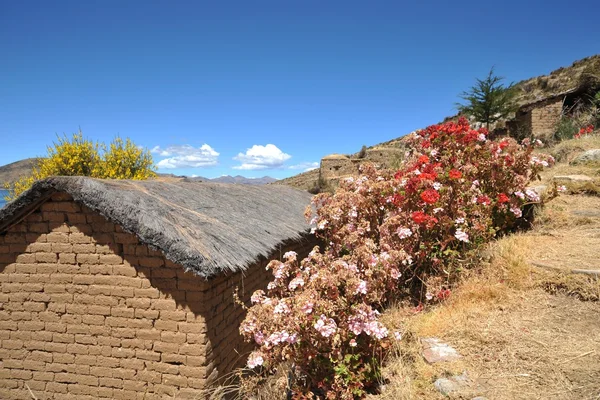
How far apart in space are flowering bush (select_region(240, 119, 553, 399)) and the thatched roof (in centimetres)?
104

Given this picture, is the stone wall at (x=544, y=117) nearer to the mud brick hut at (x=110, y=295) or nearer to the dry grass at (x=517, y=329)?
the dry grass at (x=517, y=329)

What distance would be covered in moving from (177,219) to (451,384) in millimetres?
3851

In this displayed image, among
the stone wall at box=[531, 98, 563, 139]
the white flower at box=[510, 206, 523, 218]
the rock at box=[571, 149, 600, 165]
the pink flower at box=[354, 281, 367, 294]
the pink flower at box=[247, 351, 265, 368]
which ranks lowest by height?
the pink flower at box=[247, 351, 265, 368]

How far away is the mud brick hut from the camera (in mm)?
4707

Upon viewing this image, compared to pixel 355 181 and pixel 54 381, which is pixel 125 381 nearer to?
pixel 54 381

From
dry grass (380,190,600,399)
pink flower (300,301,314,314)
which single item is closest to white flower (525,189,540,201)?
dry grass (380,190,600,399)

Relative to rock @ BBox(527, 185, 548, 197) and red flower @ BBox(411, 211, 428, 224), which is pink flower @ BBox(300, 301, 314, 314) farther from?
rock @ BBox(527, 185, 548, 197)

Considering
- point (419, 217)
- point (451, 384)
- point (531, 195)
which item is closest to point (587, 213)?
point (531, 195)

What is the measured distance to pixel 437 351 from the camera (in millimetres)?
3463

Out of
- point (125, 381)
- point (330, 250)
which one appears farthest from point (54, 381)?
point (330, 250)

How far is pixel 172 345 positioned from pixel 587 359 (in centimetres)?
433

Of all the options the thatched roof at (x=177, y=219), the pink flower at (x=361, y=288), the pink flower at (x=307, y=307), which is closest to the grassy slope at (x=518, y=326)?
the pink flower at (x=361, y=288)

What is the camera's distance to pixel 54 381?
5.14 m

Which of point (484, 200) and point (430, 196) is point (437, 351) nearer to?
point (430, 196)
